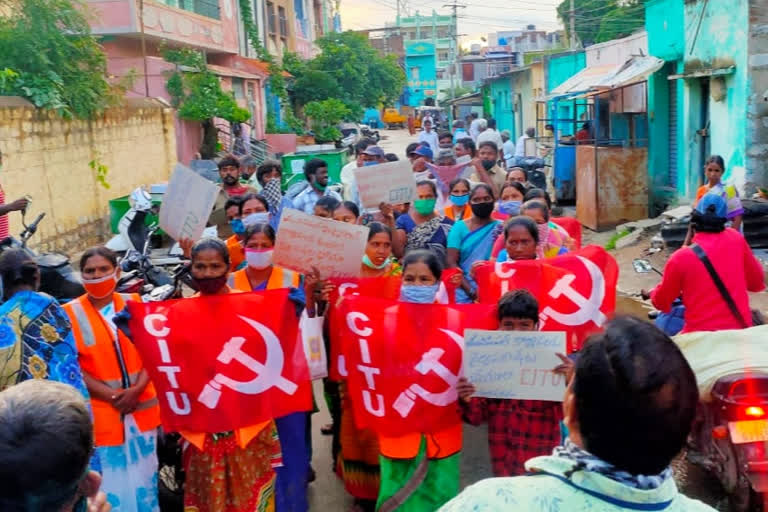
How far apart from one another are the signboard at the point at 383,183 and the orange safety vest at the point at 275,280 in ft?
6.45

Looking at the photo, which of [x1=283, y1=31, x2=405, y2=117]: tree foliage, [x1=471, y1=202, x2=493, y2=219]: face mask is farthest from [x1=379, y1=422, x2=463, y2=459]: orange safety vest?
[x1=283, y1=31, x2=405, y2=117]: tree foliage

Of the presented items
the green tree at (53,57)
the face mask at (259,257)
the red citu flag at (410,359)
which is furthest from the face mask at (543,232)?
the green tree at (53,57)

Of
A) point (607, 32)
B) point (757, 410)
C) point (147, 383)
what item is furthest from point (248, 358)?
point (607, 32)

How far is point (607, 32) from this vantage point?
33.8m

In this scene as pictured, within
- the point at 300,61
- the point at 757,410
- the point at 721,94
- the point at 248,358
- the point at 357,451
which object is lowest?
the point at 357,451

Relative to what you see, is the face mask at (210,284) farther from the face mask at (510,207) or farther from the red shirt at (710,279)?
the face mask at (510,207)

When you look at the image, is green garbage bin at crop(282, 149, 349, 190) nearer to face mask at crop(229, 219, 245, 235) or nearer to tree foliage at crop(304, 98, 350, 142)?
face mask at crop(229, 219, 245, 235)

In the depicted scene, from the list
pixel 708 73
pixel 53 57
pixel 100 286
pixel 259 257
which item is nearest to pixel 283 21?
pixel 53 57

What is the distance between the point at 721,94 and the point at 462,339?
31.7 feet

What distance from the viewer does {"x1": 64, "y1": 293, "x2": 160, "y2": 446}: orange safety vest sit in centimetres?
427

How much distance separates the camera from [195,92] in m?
22.4

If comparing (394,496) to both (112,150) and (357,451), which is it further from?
(112,150)

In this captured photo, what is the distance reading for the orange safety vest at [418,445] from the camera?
169 inches

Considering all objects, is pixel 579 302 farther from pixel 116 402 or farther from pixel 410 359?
pixel 116 402
